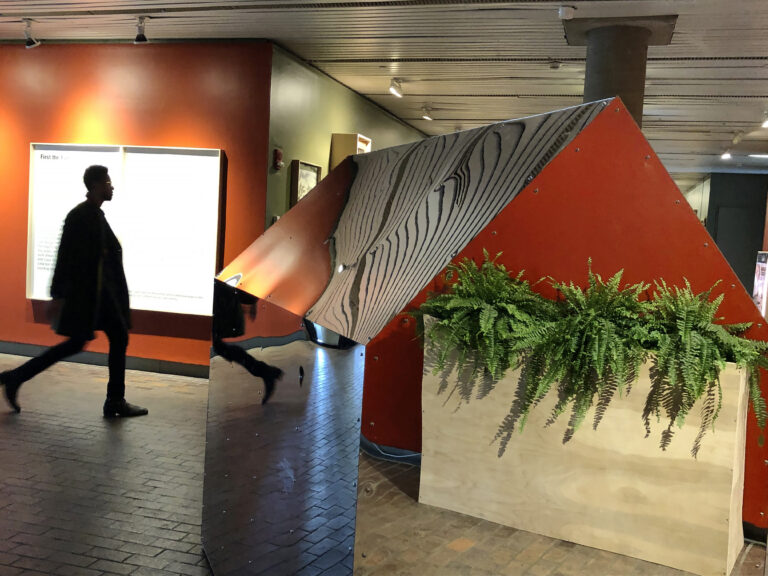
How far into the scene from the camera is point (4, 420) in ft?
21.0

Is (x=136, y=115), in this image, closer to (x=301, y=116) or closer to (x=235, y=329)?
(x=301, y=116)

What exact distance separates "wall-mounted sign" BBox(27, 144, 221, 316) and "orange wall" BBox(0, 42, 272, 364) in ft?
0.49

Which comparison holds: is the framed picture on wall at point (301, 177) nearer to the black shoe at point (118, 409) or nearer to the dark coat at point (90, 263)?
the dark coat at point (90, 263)

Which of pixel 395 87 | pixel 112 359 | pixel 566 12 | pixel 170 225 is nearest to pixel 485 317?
pixel 112 359

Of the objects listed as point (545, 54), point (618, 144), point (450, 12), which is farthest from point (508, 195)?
point (545, 54)

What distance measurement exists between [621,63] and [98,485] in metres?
5.69

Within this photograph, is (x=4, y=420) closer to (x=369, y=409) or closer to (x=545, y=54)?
(x=369, y=409)

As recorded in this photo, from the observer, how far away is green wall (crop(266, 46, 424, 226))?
8.64 metres

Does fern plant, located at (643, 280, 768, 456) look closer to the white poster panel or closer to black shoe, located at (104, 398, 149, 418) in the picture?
black shoe, located at (104, 398, 149, 418)

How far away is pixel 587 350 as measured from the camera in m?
2.34

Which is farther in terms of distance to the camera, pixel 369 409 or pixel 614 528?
pixel 369 409

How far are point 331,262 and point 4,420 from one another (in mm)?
4728

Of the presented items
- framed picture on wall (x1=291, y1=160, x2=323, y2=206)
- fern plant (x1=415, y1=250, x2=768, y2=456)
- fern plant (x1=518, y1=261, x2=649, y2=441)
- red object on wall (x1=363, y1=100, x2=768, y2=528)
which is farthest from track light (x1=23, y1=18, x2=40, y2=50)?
fern plant (x1=518, y1=261, x2=649, y2=441)

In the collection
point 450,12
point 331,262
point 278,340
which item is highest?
point 450,12
